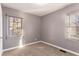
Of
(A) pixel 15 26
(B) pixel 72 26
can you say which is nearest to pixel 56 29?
(B) pixel 72 26

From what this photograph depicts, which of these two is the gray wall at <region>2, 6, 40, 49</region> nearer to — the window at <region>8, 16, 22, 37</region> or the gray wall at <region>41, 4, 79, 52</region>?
the window at <region>8, 16, 22, 37</region>

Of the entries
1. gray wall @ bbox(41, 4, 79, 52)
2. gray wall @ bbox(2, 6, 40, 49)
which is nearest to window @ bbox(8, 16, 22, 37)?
gray wall @ bbox(2, 6, 40, 49)

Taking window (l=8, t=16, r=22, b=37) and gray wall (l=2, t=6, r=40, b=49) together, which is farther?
gray wall (l=2, t=6, r=40, b=49)

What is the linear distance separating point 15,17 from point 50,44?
140cm

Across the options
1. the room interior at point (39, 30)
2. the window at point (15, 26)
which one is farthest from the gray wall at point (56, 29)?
the window at point (15, 26)

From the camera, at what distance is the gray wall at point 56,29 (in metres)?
2.46

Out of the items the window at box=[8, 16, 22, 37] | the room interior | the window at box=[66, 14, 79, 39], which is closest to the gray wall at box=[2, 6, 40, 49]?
the room interior

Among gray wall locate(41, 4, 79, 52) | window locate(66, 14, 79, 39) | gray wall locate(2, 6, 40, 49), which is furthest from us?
gray wall locate(41, 4, 79, 52)

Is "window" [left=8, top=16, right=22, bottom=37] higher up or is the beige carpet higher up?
"window" [left=8, top=16, right=22, bottom=37]

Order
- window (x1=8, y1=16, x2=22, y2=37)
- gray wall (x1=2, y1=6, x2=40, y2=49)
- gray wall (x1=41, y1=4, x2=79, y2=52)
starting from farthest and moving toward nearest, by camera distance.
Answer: gray wall (x1=41, y1=4, x2=79, y2=52) < gray wall (x1=2, y1=6, x2=40, y2=49) < window (x1=8, y1=16, x2=22, y2=37)

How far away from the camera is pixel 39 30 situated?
2328 mm

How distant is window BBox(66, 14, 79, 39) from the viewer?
7.36 ft

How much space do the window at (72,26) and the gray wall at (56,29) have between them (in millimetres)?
132

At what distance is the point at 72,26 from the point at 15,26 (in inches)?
64.2
